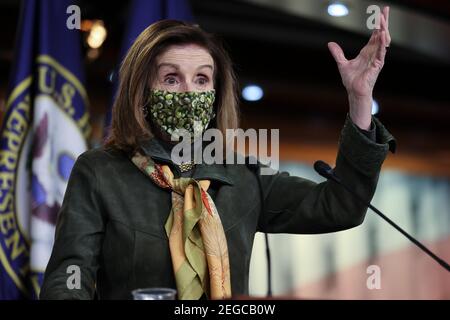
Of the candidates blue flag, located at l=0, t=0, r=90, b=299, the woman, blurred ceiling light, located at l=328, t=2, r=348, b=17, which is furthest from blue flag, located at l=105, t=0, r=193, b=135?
blurred ceiling light, located at l=328, t=2, r=348, b=17

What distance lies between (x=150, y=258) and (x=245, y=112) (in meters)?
4.62

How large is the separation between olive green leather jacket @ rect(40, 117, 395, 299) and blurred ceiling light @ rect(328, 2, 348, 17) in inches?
117

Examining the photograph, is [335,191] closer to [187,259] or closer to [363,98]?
[363,98]

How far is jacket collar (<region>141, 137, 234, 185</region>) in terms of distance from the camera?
1848 millimetres

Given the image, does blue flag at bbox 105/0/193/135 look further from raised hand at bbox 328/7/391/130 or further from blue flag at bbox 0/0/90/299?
raised hand at bbox 328/7/391/130

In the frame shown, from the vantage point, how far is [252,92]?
6250 mm

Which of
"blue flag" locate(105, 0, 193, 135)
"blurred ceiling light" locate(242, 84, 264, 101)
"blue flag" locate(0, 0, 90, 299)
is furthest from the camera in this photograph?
"blurred ceiling light" locate(242, 84, 264, 101)

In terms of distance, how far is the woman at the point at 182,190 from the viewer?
5.74ft

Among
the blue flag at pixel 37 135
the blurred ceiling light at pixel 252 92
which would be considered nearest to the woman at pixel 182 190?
the blue flag at pixel 37 135

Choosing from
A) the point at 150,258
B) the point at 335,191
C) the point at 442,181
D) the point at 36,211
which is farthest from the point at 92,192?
the point at 442,181

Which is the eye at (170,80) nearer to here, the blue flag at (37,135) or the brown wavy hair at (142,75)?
the brown wavy hair at (142,75)

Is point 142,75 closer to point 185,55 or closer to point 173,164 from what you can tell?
point 185,55

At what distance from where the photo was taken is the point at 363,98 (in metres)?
1.75
